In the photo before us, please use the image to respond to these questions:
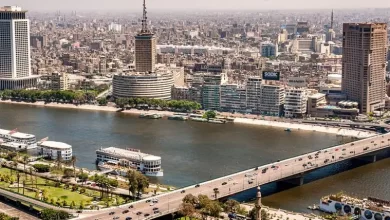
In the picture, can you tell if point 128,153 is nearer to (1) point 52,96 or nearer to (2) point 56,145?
(2) point 56,145

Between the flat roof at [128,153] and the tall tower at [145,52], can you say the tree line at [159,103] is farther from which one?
the flat roof at [128,153]

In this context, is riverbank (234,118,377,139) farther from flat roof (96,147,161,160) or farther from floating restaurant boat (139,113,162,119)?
flat roof (96,147,161,160)

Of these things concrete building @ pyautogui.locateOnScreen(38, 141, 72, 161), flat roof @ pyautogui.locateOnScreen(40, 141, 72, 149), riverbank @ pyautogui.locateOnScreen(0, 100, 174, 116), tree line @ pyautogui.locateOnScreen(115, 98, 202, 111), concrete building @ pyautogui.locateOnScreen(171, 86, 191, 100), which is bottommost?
concrete building @ pyautogui.locateOnScreen(38, 141, 72, 161)

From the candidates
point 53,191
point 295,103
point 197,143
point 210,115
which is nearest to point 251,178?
point 53,191

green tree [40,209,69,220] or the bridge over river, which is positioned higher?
the bridge over river

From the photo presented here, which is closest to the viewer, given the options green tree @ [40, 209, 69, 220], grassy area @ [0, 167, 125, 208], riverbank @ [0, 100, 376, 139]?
green tree @ [40, 209, 69, 220]

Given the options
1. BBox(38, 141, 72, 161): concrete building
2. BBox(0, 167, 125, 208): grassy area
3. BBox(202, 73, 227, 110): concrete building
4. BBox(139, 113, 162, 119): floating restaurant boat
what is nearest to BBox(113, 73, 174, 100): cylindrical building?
BBox(202, 73, 227, 110): concrete building

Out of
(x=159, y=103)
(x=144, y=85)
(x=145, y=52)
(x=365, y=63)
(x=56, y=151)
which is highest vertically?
(x=145, y=52)

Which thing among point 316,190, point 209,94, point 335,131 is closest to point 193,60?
point 209,94
